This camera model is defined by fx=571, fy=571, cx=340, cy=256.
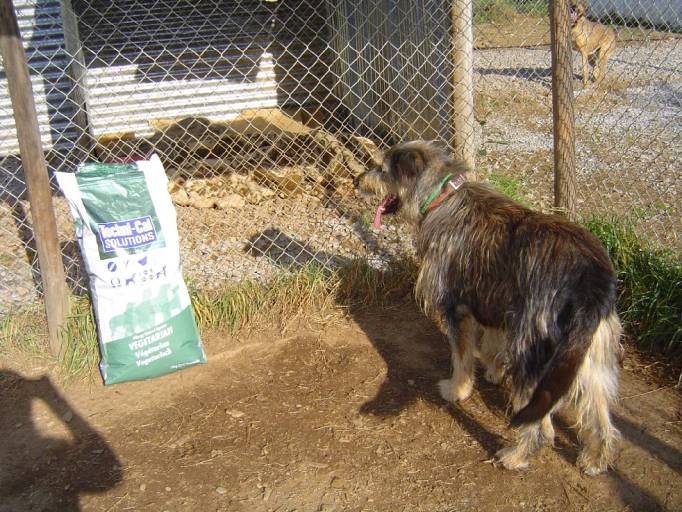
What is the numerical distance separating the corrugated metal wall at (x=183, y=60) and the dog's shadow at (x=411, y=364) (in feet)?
16.8

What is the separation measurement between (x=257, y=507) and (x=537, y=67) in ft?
40.0

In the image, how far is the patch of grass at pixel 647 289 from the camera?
3.62 meters

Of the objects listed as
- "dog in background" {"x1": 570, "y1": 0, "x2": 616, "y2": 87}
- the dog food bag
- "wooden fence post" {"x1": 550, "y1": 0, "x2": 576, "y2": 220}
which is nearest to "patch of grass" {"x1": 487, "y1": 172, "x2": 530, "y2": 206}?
"wooden fence post" {"x1": 550, "y1": 0, "x2": 576, "y2": 220}

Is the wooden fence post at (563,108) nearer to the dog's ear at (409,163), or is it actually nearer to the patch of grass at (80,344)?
the dog's ear at (409,163)

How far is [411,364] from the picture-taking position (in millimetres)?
3758

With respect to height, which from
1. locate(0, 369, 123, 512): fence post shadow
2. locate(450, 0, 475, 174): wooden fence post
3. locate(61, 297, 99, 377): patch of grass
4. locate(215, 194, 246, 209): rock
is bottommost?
locate(0, 369, 123, 512): fence post shadow

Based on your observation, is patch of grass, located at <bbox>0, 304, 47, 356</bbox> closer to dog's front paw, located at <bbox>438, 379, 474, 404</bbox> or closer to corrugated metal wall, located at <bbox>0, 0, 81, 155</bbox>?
dog's front paw, located at <bbox>438, 379, 474, 404</bbox>

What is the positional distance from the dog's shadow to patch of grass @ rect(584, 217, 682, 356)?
110 cm

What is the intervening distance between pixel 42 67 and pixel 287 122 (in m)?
3.58

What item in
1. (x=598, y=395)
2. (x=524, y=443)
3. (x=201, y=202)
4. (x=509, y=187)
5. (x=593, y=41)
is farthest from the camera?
(x=593, y=41)

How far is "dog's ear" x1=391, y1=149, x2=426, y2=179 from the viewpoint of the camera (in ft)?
10.8

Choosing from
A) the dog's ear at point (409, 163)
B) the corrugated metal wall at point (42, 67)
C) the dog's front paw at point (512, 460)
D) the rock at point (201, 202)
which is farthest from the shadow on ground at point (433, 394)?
the corrugated metal wall at point (42, 67)

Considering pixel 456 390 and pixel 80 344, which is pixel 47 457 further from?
pixel 456 390

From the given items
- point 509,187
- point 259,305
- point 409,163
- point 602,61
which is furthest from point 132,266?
point 602,61
